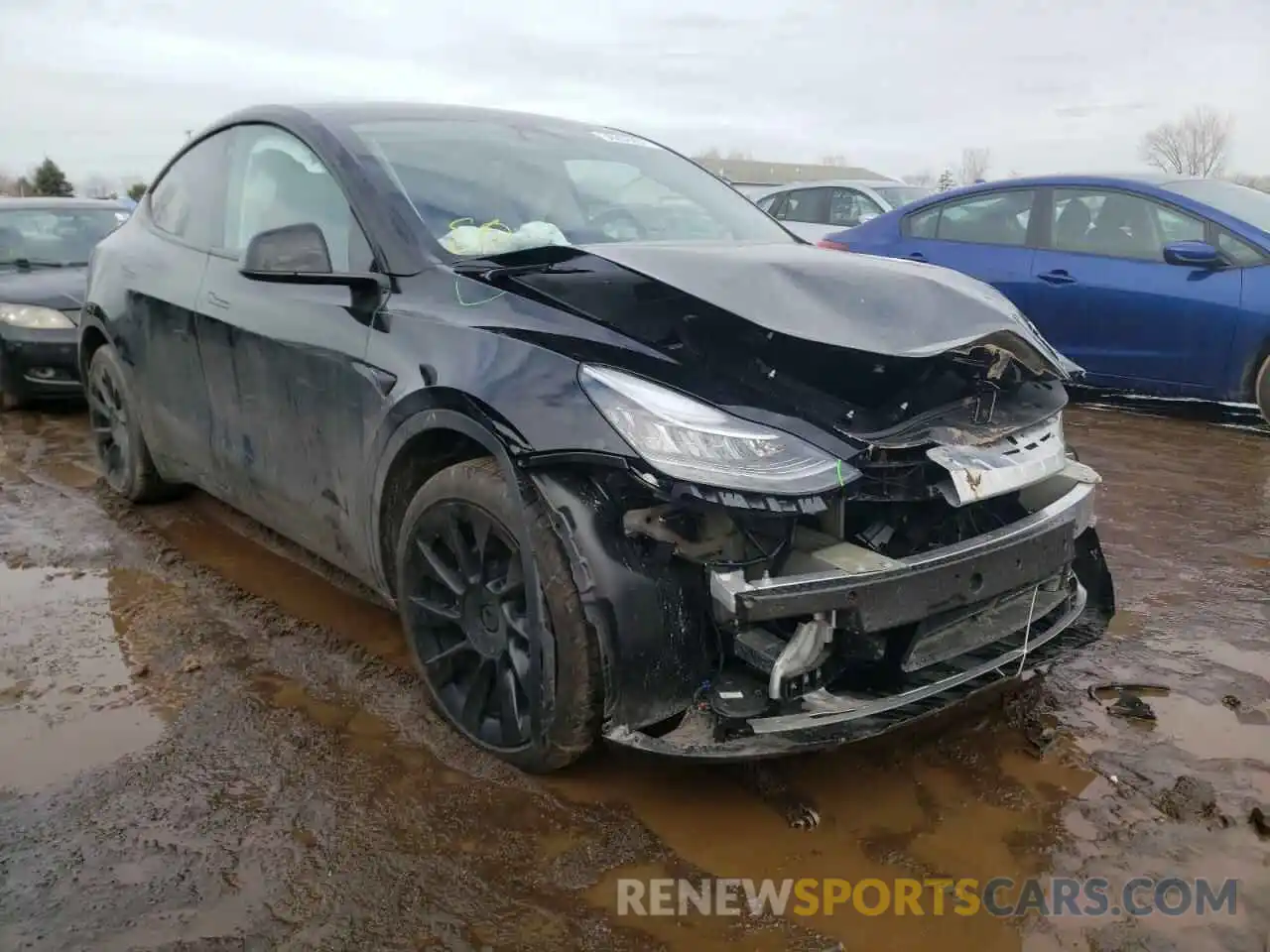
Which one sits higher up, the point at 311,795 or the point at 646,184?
the point at 646,184

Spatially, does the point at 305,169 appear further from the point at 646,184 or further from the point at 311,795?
the point at 311,795

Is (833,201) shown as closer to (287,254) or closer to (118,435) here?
(118,435)

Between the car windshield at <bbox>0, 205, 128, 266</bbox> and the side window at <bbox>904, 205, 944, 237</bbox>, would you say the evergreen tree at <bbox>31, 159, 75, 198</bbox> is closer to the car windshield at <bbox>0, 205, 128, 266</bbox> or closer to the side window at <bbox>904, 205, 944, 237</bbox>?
Answer: the car windshield at <bbox>0, 205, 128, 266</bbox>

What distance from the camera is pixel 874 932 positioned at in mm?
1940

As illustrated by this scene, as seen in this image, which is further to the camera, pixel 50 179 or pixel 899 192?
pixel 50 179

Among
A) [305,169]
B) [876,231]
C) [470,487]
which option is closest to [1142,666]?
[470,487]

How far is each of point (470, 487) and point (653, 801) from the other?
866 millimetres

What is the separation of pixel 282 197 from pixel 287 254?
→ 0.61 metres

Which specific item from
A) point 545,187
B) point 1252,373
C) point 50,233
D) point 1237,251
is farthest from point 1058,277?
point 50,233

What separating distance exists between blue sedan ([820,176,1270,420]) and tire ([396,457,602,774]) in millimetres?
4730

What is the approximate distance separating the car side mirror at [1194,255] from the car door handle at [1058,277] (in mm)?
567

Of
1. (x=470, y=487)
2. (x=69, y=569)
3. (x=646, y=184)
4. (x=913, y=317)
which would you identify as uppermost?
A: (x=646, y=184)

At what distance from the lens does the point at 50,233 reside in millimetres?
7473

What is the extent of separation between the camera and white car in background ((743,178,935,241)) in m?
9.68
